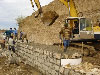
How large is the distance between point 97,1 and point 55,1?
11.2 m

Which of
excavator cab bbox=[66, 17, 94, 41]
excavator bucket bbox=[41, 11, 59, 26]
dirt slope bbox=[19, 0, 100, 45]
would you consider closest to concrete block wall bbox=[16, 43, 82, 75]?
excavator cab bbox=[66, 17, 94, 41]

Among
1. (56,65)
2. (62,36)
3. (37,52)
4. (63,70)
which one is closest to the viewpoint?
(63,70)

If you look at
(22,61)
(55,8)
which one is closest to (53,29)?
(55,8)

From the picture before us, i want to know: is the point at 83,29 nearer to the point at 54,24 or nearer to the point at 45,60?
the point at 45,60

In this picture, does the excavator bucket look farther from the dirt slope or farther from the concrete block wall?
the concrete block wall

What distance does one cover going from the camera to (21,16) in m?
46.3

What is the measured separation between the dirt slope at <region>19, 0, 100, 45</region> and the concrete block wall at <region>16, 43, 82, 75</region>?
12.1 metres

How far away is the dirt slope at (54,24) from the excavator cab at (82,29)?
12437mm

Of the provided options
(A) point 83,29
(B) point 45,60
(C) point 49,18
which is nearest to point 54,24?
(C) point 49,18

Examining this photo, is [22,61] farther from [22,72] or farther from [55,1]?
[55,1]

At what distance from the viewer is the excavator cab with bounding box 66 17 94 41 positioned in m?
12.4

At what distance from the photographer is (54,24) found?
31.3 meters

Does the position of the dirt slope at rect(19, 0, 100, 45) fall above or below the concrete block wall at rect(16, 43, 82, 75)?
above

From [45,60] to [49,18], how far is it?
80.5 ft
